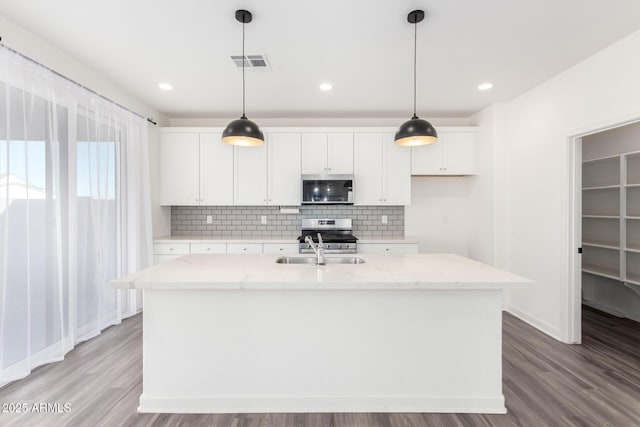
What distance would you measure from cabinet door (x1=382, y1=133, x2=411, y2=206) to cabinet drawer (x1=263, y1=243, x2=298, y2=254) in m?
1.39

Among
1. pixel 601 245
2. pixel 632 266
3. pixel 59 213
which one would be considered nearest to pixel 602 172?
pixel 601 245

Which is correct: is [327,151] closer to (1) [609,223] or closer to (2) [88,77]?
(2) [88,77]

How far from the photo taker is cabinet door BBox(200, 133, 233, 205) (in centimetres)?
426

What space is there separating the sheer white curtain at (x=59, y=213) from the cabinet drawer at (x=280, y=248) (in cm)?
150

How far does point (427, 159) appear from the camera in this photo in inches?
169

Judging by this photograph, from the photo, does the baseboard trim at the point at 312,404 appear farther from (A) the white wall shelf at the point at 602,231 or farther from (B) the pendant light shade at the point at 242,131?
(A) the white wall shelf at the point at 602,231

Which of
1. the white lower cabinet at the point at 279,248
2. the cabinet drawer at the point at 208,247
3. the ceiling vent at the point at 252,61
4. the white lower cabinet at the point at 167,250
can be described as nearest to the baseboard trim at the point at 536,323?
the white lower cabinet at the point at 279,248

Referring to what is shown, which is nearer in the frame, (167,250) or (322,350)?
(322,350)

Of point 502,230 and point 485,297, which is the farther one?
point 502,230

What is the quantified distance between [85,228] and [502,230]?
4.61 metres

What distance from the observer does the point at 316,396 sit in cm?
198

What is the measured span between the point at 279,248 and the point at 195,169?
5.26 ft

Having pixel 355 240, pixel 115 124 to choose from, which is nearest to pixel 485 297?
pixel 355 240

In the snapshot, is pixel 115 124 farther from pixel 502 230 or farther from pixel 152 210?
pixel 502 230
